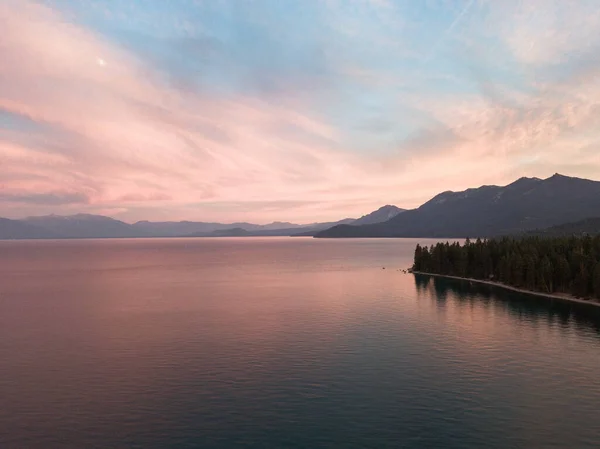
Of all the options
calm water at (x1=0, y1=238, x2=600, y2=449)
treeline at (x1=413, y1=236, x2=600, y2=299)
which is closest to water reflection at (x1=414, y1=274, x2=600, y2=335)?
calm water at (x1=0, y1=238, x2=600, y2=449)

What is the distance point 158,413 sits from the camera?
58344 mm

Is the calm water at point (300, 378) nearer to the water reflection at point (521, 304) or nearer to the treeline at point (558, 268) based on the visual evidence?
the water reflection at point (521, 304)

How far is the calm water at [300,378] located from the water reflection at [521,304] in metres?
1.45

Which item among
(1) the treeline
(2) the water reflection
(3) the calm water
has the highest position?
(1) the treeline

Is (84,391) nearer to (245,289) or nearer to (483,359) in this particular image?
(483,359)

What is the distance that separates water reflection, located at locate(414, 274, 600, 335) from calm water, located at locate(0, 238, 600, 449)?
1452 millimetres

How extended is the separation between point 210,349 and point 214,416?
1350 inches

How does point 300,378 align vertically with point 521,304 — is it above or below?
below

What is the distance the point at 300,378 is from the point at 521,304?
108m

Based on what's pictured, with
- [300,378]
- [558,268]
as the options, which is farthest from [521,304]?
[300,378]

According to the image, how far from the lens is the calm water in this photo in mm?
52844

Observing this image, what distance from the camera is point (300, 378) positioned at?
7269 centimetres

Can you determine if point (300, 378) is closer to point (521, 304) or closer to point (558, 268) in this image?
point (521, 304)

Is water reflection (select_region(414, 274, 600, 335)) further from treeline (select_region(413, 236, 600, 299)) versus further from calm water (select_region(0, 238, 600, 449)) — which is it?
treeline (select_region(413, 236, 600, 299))
